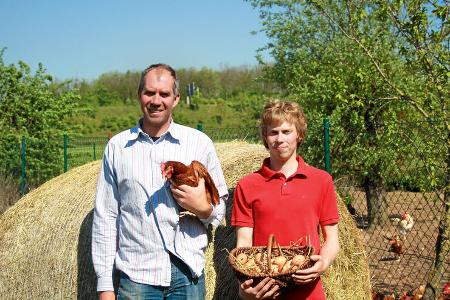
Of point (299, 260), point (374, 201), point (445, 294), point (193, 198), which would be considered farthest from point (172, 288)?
point (374, 201)

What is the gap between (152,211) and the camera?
11.0 ft

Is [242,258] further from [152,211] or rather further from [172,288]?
[152,211]

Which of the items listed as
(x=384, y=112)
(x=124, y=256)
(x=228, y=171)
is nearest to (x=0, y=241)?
(x=228, y=171)

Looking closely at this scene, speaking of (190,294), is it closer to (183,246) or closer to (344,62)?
(183,246)

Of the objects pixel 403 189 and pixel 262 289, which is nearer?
pixel 262 289

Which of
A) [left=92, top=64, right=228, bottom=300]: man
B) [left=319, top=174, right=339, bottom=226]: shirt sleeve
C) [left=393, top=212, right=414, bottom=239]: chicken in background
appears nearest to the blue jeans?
[left=92, top=64, right=228, bottom=300]: man

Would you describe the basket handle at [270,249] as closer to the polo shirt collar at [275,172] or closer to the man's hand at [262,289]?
the man's hand at [262,289]

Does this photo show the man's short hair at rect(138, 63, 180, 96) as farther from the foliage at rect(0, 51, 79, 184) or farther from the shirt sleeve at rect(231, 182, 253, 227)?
the foliage at rect(0, 51, 79, 184)

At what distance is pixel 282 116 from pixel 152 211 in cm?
85

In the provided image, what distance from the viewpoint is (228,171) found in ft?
16.1

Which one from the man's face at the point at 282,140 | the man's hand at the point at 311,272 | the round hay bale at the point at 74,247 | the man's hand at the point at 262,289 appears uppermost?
the man's face at the point at 282,140

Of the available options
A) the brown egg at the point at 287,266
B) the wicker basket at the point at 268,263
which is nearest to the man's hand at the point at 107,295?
the wicker basket at the point at 268,263

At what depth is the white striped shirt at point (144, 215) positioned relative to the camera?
3326 millimetres

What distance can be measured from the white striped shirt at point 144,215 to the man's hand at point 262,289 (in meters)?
0.40
